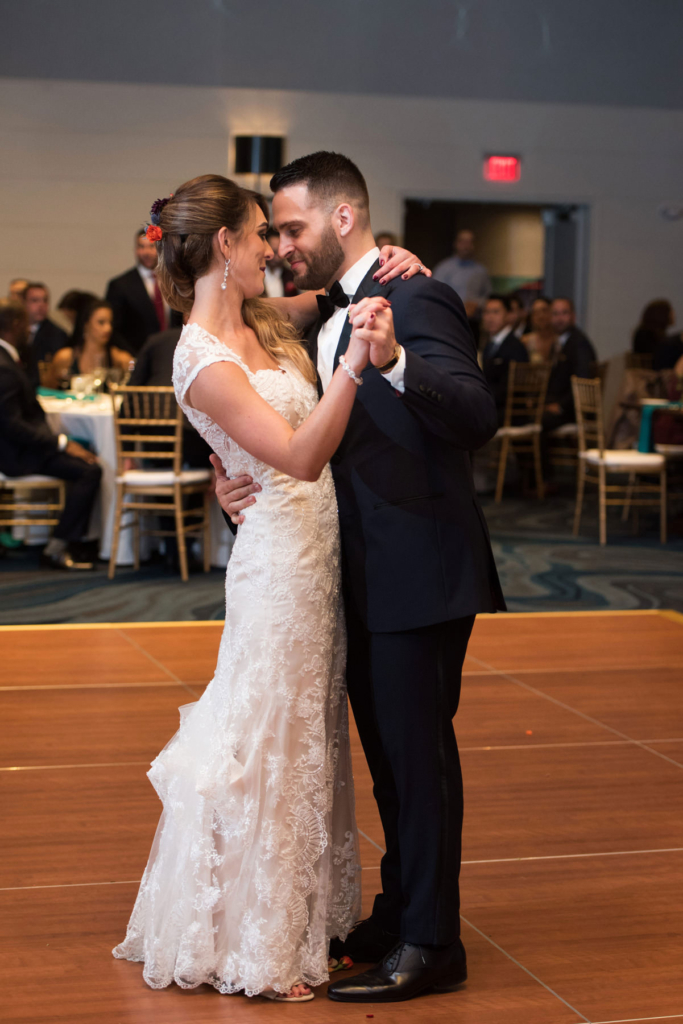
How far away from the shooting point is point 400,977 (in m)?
2.12

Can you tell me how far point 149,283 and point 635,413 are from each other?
392 cm

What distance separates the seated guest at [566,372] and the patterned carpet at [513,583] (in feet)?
6.04

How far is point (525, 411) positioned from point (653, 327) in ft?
7.31

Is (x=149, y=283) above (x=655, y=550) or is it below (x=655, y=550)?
above

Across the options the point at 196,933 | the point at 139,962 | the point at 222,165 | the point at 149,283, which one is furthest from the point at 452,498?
the point at 222,165

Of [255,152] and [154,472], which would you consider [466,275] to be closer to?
[255,152]

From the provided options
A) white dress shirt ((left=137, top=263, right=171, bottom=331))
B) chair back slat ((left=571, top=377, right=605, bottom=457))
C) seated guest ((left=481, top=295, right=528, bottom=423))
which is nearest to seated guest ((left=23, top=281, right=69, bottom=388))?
white dress shirt ((left=137, top=263, right=171, bottom=331))

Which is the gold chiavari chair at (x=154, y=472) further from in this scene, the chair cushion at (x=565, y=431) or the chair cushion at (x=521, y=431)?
the chair cushion at (x=565, y=431)

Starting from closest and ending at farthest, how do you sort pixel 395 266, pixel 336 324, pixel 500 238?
pixel 395 266
pixel 336 324
pixel 500 238

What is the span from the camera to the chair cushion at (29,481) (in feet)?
21.2

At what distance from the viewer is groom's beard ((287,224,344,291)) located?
219cm

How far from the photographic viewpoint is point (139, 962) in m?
2.29

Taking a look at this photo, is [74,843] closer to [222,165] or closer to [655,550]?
[655,550]

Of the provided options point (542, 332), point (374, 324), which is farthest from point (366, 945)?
point (542, 332)
